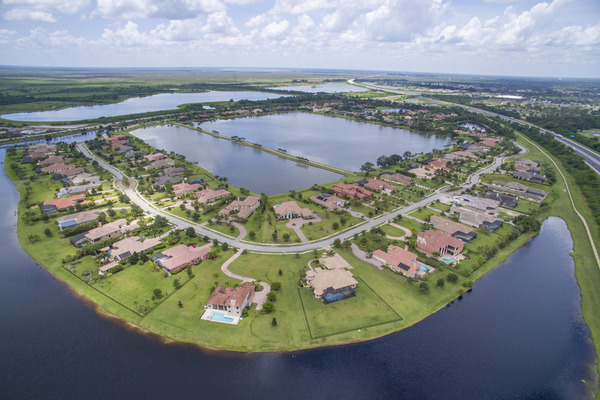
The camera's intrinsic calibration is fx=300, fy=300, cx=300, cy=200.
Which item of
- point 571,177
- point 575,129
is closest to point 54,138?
point 571,177

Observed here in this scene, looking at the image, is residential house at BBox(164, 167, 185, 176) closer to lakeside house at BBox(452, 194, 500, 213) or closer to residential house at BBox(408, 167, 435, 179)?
residential house at BBox(408, 167, 435, 179)

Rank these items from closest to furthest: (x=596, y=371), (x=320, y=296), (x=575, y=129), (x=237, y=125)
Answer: (x=596, y=371)
(x=320, y=296)
(x=575, y=129)
(x=237, y=125)

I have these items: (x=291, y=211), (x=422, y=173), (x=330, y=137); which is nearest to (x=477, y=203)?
(x=422, y=173)

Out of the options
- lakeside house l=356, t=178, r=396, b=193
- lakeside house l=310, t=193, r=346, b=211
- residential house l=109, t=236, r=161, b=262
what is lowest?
residential house l=109, t=236, r=161, b=262

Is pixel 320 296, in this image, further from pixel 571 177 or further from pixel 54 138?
pixel 54 138

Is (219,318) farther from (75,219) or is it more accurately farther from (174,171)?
(174,171)

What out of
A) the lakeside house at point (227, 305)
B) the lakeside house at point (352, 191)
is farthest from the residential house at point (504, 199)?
the lakeside house at point (227, 305)

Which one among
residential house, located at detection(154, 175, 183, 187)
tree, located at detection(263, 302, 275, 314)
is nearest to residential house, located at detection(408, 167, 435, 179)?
tree, located at detection(263, 302, 275, 314)

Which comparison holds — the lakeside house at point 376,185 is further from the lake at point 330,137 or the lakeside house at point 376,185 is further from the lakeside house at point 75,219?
the lakeside house at point 75,219
